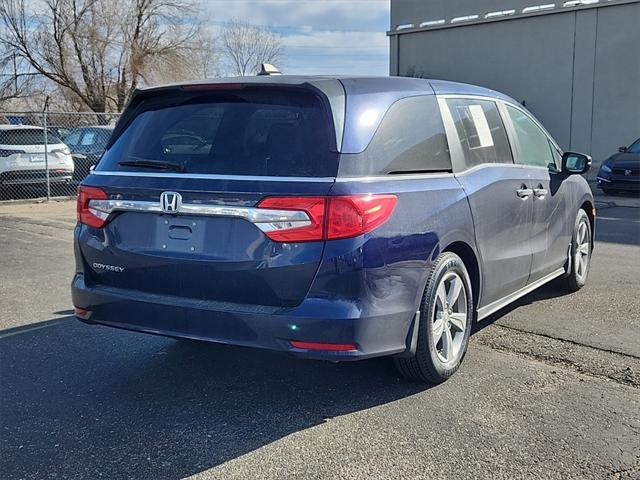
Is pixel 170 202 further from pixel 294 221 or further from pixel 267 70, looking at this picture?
pixel 267 70

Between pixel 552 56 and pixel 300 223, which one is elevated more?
pixel 552 56

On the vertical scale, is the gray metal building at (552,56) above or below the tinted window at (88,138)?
above

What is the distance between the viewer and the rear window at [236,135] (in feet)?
10.9

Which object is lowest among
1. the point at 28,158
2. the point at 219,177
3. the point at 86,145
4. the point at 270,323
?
the point at 270,323

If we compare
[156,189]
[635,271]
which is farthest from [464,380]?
[635,271]

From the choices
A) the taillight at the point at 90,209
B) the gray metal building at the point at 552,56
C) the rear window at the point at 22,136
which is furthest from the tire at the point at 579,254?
the gray metal building at the point at 552,56

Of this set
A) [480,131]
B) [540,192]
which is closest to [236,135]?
[480,131]

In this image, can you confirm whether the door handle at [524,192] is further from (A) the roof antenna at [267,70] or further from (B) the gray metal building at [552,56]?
(B) the gray metal building at [552,56]

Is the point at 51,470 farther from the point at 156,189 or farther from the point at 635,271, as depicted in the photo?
the point at 635,271

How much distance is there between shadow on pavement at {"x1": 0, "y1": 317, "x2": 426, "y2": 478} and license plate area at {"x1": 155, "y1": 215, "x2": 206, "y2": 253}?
88 centimetres

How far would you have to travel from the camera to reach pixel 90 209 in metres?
3.76

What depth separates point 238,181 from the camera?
329 centimetres

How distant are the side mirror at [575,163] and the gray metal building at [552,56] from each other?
1740 centimetres

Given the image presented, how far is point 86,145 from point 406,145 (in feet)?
48.3
